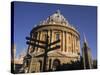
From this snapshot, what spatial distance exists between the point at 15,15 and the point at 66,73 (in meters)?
0.84

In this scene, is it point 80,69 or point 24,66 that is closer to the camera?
point 24,66

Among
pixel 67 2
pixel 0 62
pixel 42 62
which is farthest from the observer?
pixel 67 2

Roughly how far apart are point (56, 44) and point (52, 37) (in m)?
0.09

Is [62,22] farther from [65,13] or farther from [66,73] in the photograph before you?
[66,73]

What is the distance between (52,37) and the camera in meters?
2.53

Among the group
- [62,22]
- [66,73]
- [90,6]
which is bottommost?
[66,73]

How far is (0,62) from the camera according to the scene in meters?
2.30

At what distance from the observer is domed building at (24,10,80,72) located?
245 centimetres

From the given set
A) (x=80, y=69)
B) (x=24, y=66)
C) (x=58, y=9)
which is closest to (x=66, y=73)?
(x=80, y=69)

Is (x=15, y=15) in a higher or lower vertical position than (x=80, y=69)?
higher

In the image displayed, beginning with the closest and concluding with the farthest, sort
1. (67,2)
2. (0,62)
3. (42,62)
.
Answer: (0,62) → (42,62) → (67,2)

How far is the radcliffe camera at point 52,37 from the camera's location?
2.36 m

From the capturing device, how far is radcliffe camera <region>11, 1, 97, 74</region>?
236 centimetres

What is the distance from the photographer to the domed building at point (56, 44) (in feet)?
8.04
